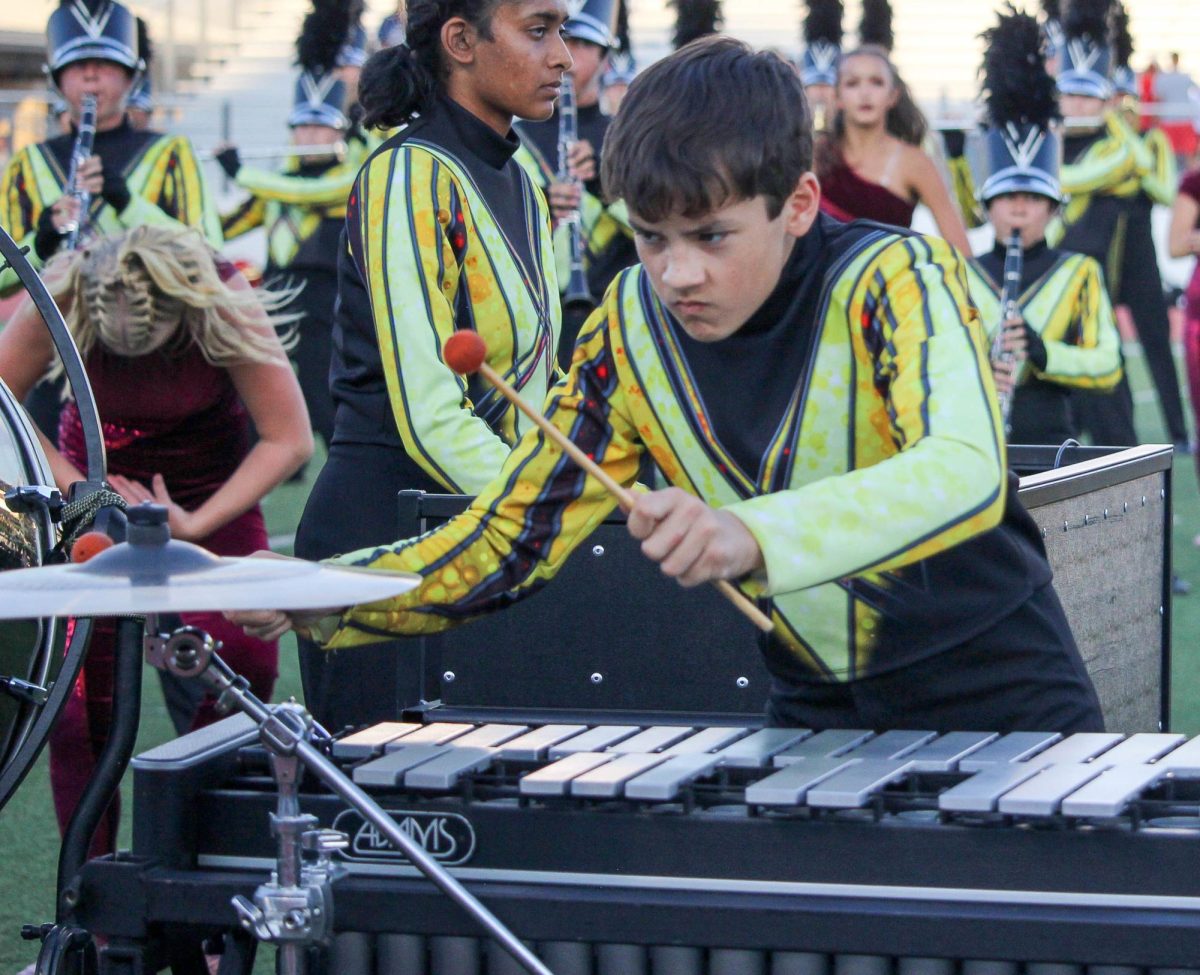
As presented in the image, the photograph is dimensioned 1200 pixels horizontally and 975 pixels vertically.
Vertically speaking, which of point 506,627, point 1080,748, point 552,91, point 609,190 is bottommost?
point 1080,748

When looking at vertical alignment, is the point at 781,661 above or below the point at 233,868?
above

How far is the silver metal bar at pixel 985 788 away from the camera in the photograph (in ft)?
6.06

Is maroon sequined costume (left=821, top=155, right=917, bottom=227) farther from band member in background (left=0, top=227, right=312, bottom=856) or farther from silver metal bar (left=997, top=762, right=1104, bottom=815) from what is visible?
silver metal bar (left=997, top=762, right=1104, bottom=815)

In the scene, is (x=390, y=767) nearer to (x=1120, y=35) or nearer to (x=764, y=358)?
(x=764, y=358)

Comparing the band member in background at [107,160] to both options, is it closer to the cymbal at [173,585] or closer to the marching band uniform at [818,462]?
the marching band uniform at [818,462]

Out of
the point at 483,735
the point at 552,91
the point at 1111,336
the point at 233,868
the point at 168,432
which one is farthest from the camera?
the point at 1111,336

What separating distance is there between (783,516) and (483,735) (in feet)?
1.56

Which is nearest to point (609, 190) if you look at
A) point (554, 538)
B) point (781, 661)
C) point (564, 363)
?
point (554, 538)

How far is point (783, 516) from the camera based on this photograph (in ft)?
6.25

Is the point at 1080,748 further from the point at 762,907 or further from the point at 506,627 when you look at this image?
the point at 506,627

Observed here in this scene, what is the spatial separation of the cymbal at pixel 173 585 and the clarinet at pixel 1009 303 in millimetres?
3617

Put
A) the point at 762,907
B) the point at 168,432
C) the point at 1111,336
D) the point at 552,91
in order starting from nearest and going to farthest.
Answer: the point at 762,907 < the point at 552,91 < the point at 168,432 < the point at 1111,336

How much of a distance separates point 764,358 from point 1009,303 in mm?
3650

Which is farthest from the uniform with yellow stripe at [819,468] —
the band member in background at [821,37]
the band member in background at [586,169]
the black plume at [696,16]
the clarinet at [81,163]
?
the band member in background at [821,37]
